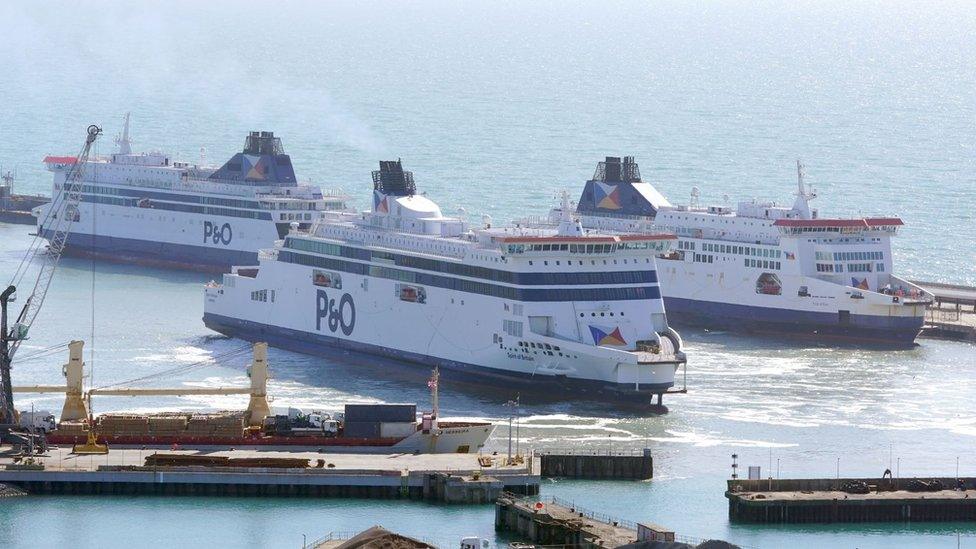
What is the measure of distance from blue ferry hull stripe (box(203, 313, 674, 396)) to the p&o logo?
863 inches

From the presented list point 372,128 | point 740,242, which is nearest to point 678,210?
point 740,242

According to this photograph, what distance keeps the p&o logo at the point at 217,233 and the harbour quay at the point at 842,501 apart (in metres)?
55.7

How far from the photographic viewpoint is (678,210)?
10956 cm

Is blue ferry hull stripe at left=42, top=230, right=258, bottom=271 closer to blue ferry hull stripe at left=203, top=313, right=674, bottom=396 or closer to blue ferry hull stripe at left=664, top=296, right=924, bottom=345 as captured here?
blue ferry hull stripe at left=203, top=313, right=674, bottom=396

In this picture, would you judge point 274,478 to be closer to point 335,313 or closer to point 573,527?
point 573,527

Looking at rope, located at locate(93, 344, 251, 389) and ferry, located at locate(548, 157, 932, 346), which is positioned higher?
ferry, located at locate(548, 157, 932, 346)

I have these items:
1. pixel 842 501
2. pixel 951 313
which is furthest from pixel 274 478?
pixel 951 313

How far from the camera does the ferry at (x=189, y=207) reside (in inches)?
4793

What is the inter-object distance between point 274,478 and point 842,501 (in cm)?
1603

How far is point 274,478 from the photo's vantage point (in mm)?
73188

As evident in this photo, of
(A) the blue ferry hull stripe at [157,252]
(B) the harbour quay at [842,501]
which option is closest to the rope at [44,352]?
(A) the blue ferry hull stripe at [157,252]

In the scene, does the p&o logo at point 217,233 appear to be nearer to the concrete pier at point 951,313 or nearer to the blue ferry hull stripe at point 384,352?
the blue ferry hull stripe at point 384,352

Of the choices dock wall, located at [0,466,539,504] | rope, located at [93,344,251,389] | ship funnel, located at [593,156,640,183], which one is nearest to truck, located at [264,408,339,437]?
dock wall, located at [0,466,539,504]

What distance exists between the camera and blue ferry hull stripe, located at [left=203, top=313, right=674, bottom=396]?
84.9 meters
